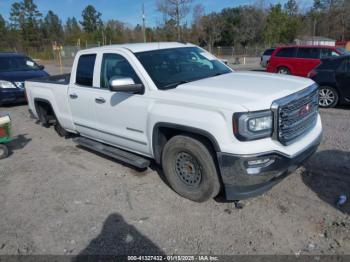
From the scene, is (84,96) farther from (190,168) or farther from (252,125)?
(252,125)

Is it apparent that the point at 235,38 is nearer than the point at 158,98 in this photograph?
No

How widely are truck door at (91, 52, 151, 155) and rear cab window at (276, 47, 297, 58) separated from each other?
1149cm

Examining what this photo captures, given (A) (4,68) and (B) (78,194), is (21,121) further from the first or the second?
(B) (78,194)

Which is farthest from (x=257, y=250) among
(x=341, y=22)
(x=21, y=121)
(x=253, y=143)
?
(x=341, y=22)

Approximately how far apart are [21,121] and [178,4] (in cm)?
4161

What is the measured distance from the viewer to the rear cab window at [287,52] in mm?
13848

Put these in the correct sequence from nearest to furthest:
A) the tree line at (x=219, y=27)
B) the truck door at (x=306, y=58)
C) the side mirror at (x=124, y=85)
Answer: the side mirror at (x=124, y=85) < the truck door at (x=306, y=58) < the tree line at (x=219, y=27)

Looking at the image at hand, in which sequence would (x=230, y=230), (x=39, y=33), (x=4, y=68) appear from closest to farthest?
(x=230, y=230) → (x=4, y=68) → (x=39, y=33)

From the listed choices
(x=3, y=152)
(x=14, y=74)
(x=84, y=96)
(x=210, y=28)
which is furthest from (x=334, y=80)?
(x=210, y=28)

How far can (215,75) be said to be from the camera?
440cm

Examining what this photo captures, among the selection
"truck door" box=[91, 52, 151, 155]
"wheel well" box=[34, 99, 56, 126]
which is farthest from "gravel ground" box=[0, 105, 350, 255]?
"wheel well" box=[34, 99, 56, 126]

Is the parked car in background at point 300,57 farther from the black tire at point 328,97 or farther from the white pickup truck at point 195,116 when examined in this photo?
the white pickup truck at point 195,116

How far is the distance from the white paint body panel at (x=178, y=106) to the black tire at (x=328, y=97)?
15.5 ft

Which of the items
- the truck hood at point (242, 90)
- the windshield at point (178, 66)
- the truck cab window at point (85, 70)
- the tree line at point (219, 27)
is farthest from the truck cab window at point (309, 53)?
the tree line at point (219, 27)
